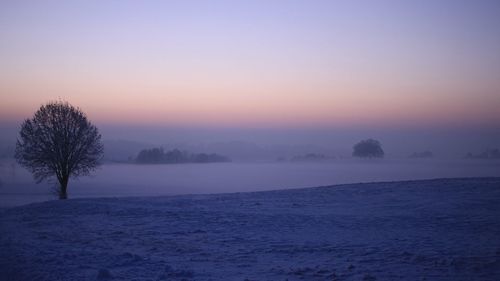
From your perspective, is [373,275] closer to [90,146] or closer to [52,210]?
[52,210]

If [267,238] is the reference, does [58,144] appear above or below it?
above

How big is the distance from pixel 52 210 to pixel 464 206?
24277 mm

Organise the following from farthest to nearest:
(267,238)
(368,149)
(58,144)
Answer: (368,149) < (58,144) < (267,238)

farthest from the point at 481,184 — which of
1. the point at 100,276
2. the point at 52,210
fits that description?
the point at 52,210

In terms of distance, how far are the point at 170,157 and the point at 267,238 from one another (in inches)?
3755

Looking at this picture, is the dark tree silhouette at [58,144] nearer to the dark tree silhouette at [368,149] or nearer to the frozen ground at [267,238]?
the frozen ground at [267,238]

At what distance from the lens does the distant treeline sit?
104m

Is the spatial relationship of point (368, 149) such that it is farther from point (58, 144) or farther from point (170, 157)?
point (58, 144)

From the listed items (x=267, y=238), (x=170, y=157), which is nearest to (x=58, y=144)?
(x=267, y=238)

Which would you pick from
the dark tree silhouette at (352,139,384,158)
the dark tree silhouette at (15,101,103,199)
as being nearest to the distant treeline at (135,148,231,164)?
the dark tree silhouette at (352,139,384,158)

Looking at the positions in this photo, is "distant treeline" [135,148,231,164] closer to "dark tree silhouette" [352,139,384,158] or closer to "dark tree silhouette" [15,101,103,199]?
"dark tree silhouette" [352,139,384,158]

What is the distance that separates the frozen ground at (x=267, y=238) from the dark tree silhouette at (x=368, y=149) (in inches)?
2757

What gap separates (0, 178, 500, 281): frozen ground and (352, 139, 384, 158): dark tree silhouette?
70019 millimetres

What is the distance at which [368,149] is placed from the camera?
308 ft
